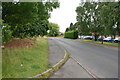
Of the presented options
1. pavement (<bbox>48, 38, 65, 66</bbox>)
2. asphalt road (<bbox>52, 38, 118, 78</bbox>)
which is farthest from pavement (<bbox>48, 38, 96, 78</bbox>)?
asphalt road (<bbox>52, 38, 118, 78</bbox>)

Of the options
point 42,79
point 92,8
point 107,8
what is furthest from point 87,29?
point 42,79

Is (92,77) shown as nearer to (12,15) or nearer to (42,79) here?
(42,79)

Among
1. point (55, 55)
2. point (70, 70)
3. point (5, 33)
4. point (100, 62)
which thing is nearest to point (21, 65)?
point (5, 33)

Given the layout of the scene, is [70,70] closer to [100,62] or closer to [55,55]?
[100,62]

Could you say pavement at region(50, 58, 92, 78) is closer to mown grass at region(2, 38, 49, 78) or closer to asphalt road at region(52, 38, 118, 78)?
asphalt road at region(52, 38, 118, 78)

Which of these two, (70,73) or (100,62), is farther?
(100,62)

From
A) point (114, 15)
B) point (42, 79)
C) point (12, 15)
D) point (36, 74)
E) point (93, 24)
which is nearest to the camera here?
point (42, 79)

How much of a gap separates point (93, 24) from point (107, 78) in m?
29.9

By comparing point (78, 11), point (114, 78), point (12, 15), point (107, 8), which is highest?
point (78, 11)

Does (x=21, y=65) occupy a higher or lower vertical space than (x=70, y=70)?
higher

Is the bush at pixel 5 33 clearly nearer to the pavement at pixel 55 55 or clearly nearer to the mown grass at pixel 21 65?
the mown grass at pixel 21 65

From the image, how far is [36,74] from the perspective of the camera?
5.27m

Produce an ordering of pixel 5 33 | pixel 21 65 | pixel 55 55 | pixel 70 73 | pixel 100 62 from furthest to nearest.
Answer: pixel 55 55, pixel 100 62, pixel 21 65, pixel 70 73, pixel 5 33

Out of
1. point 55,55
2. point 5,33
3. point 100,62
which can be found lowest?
point 100,62
